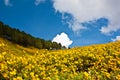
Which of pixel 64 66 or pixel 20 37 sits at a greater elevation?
pixel 20 37

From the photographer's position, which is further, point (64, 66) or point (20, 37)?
point (20, 37)

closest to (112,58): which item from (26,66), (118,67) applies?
(118,67)

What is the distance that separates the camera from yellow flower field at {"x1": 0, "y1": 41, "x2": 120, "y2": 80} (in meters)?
14.2

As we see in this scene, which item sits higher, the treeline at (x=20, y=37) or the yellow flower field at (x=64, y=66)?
the treeline at (x=20, y=37)

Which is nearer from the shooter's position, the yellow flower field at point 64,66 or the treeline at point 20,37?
the yellow flower field at point 64,66

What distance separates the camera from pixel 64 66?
59.8 feet

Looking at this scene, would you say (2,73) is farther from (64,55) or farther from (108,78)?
(64,55)

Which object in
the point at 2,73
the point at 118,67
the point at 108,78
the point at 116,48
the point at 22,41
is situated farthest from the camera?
the point at 22,41

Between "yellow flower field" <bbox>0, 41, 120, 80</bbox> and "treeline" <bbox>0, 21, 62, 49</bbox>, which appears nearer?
"yellow flower field" <bbox>0, 41, 120, 80</bbox>

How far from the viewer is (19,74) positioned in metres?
13.9

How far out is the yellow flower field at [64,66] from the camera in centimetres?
1422

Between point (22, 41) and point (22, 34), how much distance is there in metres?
7.26

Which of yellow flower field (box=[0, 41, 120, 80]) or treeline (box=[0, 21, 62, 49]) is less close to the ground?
treeline (box=[0, 21, 62, 49])

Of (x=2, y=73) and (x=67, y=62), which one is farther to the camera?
(x=67, y=62)
